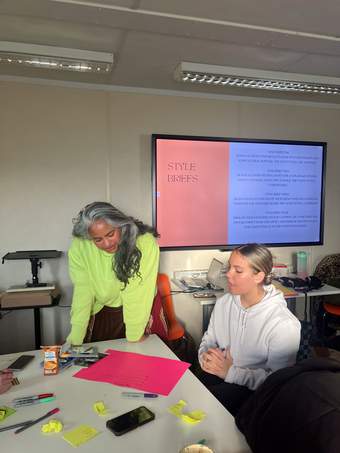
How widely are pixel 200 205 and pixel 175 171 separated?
1.27ft

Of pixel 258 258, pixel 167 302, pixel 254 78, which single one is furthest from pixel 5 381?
pixel 254 78

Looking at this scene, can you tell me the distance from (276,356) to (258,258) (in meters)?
0.46

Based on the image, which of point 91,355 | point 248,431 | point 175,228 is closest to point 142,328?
point 91,355

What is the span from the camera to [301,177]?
11.7ft

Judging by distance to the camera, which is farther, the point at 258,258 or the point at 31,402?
the point at 258,258

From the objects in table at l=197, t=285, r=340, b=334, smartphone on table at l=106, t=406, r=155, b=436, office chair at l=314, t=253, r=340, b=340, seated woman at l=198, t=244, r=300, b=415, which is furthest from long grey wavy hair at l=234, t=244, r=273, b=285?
office chair at l=314, t=253, r=340, b=340

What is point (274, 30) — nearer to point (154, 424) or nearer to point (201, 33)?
point (201, 33)

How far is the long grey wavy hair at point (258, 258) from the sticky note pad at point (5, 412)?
46.5 inches

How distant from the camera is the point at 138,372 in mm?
1562

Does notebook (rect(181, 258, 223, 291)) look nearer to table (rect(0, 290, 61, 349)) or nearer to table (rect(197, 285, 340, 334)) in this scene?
table (rect(197, 285, 340, 334))

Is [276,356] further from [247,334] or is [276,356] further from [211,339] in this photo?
[211,339]

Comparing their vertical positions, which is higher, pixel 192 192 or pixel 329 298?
pixel 192 192

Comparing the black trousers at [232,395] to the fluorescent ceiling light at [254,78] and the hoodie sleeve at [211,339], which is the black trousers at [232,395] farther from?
the fluorescent ceiling light at [254,78]

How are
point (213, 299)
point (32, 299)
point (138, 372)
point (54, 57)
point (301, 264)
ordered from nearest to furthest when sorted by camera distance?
1. point (138, 372)
2. point (54, 57)
3. point (32, 299)
4. point (213, 299)
5. point (301, 264)
